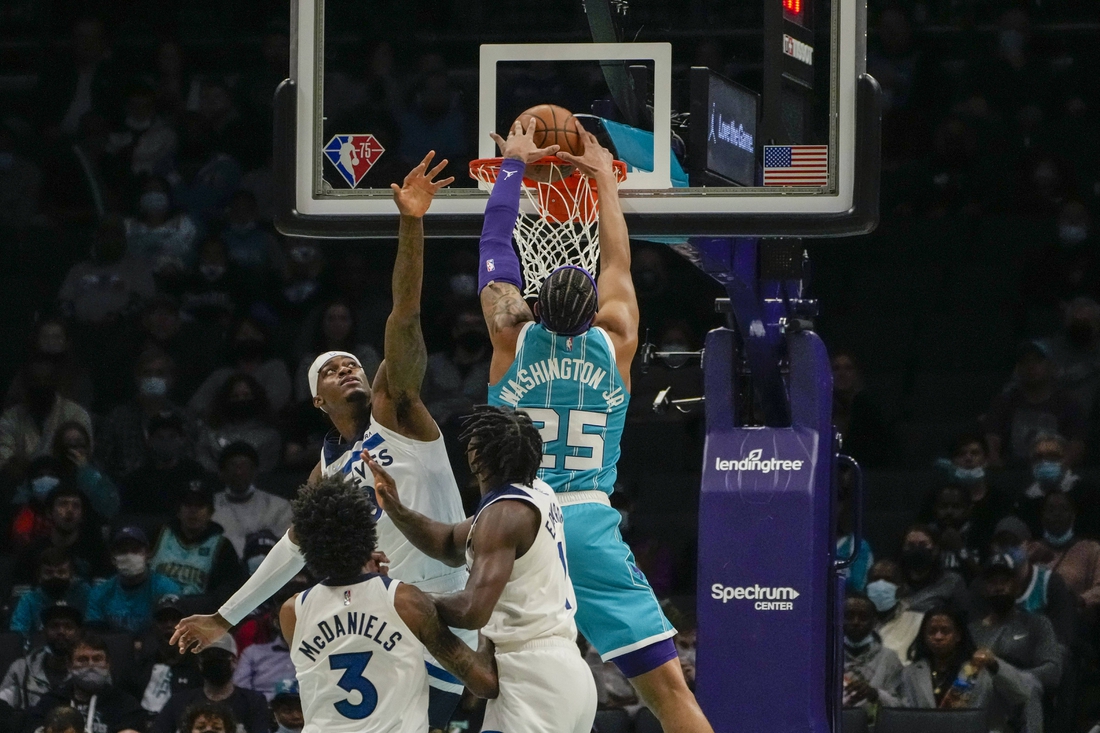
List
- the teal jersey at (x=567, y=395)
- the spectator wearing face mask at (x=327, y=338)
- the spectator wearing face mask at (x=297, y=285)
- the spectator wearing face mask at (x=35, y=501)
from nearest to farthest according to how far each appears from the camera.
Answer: the teal jersey at (x=567, y=395), the spectator wearing face mask at (x=35, y=501), the spectator wearing face mask at (x=327, y=338), the spectator wearing face mask at (x=297, y=285)

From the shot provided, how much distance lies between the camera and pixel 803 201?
22.3 ft

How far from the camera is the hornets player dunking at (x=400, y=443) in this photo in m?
6.46

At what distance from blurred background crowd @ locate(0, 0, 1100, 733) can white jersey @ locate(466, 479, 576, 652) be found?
12.7 feet

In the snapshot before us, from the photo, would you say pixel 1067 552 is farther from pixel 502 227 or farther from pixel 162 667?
pixel 502 227

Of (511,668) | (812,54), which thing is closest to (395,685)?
(511,668)

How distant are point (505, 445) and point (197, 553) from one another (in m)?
5.68

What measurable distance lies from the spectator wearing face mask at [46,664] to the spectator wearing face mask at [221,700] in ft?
2.80

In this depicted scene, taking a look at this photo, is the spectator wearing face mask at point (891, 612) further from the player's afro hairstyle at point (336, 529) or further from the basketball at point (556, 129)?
the player's afro hairstyle at point (336, 529)

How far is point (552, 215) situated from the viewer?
7.18 m

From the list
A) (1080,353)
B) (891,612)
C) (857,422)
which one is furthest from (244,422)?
(1080,353)

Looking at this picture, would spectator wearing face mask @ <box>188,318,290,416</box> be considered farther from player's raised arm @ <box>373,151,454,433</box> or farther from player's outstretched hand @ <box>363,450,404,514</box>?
player's outstretched hand @ <box>363,450,404,514</box>

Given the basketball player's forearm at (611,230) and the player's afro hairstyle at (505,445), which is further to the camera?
the basketball player's forearm at (611,230)

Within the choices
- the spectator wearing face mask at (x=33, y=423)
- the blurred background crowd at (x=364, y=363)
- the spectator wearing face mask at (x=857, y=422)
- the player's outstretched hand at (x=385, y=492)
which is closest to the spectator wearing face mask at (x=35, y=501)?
the blurred background crowd at (x=364, y=363)

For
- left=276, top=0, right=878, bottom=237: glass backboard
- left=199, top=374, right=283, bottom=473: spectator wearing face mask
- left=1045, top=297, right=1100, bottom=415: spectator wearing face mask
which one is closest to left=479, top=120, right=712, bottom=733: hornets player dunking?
left=276, top=0, right=878, bottom=237: glass backboard
